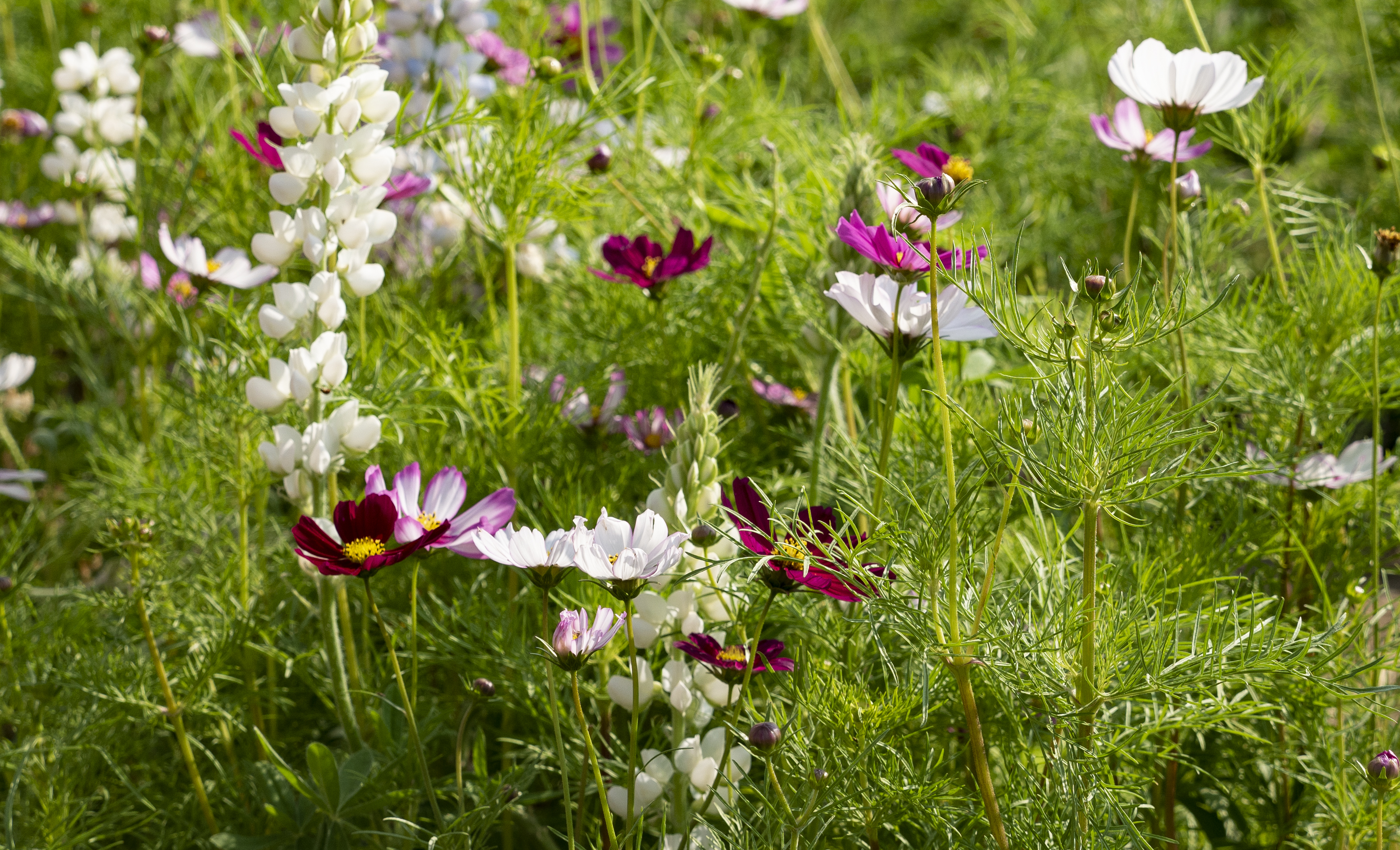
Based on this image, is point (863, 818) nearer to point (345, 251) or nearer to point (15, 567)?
point (345, 251)

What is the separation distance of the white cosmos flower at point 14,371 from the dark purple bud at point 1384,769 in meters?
1.30

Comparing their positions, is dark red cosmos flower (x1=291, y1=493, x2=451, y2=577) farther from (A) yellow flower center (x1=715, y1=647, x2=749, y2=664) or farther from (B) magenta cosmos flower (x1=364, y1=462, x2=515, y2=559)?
(A) yellow flower center (x1=715, y1=647, x2=749, y2=664)

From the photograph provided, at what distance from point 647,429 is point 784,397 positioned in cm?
15

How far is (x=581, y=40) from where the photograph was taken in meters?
1.42

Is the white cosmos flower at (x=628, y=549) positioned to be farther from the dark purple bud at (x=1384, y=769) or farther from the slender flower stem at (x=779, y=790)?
the dark purple bud at (x=1384, y=769)

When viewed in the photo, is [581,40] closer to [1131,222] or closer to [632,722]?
[1131,222]

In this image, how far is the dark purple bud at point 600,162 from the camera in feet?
3.52

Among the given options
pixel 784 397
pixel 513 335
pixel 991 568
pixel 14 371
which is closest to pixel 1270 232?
pixel 784 397

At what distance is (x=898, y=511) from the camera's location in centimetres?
69

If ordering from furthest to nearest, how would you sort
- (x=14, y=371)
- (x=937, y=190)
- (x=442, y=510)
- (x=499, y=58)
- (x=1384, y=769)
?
(x=499, y=58)
(x=14, y=371)
(x=442, y=510)
(x=1384, y=769)
(x=937, y=190)

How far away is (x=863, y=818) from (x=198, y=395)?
68 centimetres

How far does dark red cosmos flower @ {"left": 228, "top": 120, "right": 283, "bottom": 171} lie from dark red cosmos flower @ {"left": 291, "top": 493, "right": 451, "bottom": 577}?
0.28 metres

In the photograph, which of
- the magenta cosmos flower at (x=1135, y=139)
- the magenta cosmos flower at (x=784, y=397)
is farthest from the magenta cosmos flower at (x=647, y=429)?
the magenta cosmos flower at (x=1135, y=139)

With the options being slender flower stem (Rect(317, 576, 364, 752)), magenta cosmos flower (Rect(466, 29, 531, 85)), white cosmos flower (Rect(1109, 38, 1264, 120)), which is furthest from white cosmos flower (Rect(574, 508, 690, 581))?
magenta cosmos flower (Rect(466, 29, 531, 85))
